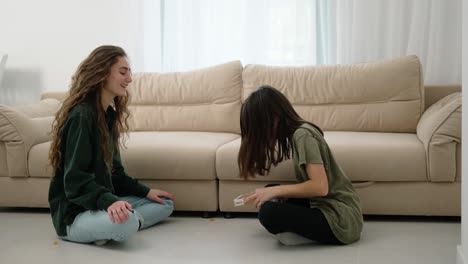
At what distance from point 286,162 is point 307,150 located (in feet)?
1.69

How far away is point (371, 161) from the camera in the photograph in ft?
10.4

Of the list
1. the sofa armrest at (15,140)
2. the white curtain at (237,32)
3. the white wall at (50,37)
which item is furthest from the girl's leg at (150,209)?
the white wall at (50,37)

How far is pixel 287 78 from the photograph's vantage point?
4023mm

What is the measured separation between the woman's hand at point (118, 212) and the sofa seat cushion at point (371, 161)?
687mm

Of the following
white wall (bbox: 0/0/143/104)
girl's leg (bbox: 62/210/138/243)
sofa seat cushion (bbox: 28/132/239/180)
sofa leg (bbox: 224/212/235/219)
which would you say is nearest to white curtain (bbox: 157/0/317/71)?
white wall (bbox: 0/0/143/104)

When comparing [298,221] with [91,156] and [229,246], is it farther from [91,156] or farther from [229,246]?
[91,156]

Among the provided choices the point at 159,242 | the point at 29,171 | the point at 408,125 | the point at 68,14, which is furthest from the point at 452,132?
the point at 68,14

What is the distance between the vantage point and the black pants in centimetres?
275

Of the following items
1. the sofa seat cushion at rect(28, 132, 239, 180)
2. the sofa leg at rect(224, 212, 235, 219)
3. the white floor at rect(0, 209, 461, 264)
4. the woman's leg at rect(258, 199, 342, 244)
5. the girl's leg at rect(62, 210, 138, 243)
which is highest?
the sofa seat cushion at rect(28, 132, 239, 180)

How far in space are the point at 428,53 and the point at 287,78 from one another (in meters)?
1.01

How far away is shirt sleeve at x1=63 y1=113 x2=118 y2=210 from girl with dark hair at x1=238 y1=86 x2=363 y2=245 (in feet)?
2.12

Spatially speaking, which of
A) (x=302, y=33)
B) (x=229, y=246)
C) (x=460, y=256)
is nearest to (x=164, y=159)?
(x=229, y=246)

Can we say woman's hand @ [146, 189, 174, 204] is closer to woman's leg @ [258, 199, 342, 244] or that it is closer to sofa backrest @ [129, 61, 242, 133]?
woman's leg @ [258, 199, 342, 244]

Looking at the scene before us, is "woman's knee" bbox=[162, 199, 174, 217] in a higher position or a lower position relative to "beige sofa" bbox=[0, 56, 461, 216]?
lower
